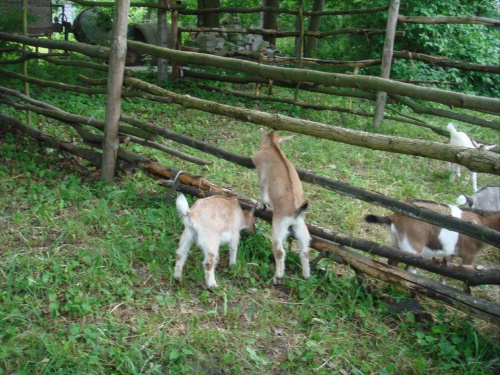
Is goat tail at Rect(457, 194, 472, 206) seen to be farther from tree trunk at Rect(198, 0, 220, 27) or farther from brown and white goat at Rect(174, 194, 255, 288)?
tree trunk at Rect(198, 0, 220, 27)

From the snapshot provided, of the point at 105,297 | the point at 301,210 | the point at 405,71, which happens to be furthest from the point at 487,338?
the point at 405,71

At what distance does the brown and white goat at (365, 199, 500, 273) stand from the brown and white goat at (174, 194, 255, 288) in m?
1.38

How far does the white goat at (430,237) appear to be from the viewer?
16.5 ft

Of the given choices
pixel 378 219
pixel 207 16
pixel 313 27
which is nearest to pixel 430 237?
pixel 378 219

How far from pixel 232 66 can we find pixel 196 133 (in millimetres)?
3234

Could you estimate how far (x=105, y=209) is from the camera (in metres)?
5.32

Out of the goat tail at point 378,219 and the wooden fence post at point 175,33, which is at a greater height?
the wooden fence post at point 175,33

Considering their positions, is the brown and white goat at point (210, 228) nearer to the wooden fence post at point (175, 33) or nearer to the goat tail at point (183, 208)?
the goat tail at point (183, 208)

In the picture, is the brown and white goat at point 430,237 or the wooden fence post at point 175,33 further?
the wooden fence post at point 175,33

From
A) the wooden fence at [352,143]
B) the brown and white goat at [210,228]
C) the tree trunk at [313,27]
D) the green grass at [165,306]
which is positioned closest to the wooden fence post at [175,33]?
the wooden fence at [352,143]

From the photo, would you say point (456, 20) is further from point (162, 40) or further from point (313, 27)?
point (313, 27)

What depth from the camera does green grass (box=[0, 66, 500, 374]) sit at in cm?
362

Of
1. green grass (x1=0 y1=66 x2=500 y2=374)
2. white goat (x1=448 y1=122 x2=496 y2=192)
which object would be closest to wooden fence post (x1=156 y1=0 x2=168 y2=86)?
green grass (x1=0 y1=66 x2=500 y2=374)

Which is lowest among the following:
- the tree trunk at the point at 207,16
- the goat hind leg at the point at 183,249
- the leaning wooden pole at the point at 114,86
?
the goat hind leg at the point at 183,249
